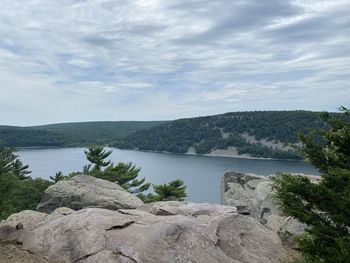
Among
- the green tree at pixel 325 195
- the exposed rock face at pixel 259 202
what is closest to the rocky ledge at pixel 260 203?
the exposed rock face at pixel 259 202

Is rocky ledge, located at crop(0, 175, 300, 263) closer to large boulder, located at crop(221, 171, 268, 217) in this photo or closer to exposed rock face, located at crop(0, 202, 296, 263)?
exposed rock face, located at crop(0, 202, 296, 263)

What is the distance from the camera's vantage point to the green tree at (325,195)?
9586 millimetres

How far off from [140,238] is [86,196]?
10361 mm

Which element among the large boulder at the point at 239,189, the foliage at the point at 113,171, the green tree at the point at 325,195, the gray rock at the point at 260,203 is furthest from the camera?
the foliage at the point at 113,171

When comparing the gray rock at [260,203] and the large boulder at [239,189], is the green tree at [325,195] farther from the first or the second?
the large boulder at [239,189]

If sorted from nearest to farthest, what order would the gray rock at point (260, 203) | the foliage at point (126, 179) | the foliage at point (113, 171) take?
the gray rock at point (260, 203), the foliage at point (126, 179), the foliage at point (113, 171)

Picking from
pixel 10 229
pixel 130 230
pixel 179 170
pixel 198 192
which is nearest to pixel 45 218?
pixel 10 229

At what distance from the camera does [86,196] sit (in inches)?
878

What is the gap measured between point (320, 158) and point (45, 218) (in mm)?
10873

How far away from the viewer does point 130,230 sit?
43.9 ft

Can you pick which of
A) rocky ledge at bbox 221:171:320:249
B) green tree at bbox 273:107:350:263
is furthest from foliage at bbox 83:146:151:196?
green tree at bbox 273:107:350:263

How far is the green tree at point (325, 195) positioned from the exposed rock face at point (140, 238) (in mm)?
3631

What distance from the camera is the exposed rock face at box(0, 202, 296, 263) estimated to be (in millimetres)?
12297

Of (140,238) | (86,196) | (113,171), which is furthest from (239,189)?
(113,171)
